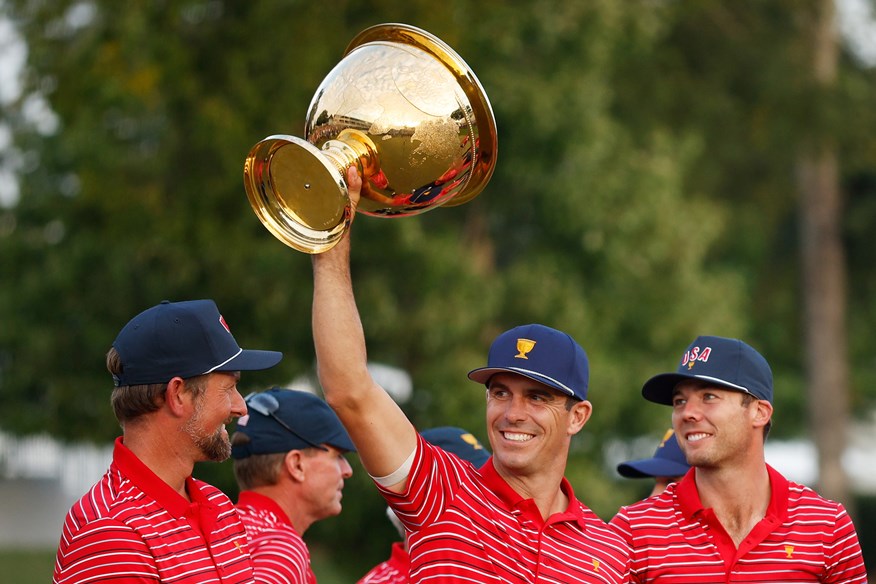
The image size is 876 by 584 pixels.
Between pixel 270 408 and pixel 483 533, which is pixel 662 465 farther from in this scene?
pixel 483 533

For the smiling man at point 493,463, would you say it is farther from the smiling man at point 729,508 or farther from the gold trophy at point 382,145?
the smiling man at point 729,508

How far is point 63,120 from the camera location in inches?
553

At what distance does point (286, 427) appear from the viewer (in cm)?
547

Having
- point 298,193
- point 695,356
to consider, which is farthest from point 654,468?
point 298,193

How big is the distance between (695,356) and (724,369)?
13 centimetres

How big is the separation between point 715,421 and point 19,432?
41.4 ft

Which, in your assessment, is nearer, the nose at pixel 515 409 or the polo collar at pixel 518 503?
the polo collar at pixel 518 503

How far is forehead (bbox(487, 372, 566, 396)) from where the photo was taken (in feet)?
15.0

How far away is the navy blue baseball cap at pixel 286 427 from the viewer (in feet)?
17.9

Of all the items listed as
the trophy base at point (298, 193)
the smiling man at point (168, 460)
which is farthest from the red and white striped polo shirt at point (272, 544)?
the trophy base at point (298, 193)

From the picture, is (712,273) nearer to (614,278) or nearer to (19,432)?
(614,278)

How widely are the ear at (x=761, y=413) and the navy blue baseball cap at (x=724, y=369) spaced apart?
2cm

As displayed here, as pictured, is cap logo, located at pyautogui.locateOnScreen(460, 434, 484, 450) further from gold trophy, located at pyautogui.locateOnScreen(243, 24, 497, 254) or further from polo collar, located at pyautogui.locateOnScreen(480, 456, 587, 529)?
gold trophy, located at pyautogui.locateOnScreen(243, 24, 497, 254)

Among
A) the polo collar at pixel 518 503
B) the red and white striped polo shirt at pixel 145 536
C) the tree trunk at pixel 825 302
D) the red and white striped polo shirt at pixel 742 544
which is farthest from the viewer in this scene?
the tree trunk at pixel 825 302
